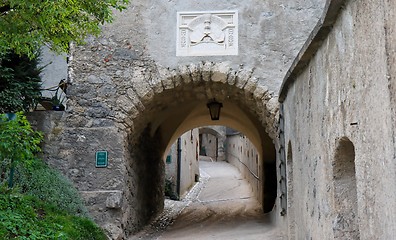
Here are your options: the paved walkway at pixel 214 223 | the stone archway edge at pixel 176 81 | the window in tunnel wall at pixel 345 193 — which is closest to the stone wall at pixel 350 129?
the window in tunnel wall at pixel 345 193

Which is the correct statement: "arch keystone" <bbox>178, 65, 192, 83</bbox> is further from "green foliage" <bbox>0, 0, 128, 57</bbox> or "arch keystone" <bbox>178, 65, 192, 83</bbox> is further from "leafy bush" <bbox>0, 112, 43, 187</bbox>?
"leafy bush" <bbox>0, 112, 43, 187</bbox>

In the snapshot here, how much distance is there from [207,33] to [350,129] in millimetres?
4086

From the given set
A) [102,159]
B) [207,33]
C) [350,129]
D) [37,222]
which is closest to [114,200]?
[102,159]

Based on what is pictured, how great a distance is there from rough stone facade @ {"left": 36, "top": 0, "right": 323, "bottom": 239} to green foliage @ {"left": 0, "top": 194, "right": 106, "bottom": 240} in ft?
2.26

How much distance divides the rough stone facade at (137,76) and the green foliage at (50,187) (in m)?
0.17

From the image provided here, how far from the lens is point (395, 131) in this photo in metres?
1.68

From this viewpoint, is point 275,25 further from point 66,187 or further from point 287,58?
point 66,187

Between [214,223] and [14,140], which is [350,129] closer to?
[14,140]

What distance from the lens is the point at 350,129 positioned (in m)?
2.36

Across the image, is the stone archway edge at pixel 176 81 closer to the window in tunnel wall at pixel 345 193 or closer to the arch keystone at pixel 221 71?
the arch keystone at pixel 221 71

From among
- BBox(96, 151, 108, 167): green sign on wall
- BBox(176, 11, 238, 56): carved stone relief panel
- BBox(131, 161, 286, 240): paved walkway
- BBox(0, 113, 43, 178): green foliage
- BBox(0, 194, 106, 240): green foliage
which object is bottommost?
BBox(131, 161, 286, 240): paved walkway

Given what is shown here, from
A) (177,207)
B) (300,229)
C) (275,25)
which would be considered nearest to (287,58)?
(275,25)

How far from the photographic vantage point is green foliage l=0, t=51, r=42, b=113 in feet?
18.9

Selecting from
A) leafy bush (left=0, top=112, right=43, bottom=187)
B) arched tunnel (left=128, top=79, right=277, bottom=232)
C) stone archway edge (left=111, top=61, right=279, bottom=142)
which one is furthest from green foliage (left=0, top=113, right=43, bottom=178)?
arched tunnel (left=128, top=79, right=277, bottom=232)
